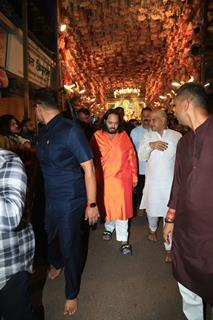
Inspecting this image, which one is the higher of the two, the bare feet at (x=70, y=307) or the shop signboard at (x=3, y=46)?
the shop signboard at (x=3, y=46)

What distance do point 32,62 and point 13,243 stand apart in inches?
309

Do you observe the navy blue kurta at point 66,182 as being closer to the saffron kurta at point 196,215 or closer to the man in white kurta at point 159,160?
the saffron kurta at point 196,215

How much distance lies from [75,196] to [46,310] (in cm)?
115

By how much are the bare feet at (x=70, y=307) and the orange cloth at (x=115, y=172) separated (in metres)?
1.55

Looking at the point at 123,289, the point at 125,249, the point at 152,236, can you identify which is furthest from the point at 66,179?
the point at 152,236

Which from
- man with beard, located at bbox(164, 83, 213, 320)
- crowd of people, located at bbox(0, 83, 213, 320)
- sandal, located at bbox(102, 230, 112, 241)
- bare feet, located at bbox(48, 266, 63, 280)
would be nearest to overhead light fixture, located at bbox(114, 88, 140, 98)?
crowd of people, located at bbox(0, 83, 213, 320)

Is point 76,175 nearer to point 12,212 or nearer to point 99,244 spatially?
point 12,212

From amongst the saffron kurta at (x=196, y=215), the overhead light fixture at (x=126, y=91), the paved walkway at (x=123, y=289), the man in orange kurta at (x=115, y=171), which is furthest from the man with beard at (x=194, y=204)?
the overhead light fixture at (x=126, y=91)

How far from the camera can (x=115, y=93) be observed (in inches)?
1521

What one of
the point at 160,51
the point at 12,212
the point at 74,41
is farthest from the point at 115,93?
the point at 12,212

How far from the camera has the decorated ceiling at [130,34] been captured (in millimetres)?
12297

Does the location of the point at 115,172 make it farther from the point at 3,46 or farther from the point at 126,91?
the point at 126,91

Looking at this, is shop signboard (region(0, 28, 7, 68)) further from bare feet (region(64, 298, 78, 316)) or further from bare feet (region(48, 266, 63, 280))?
bare feet (region(64, 298, 78, 316))

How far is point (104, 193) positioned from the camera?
454 cm
